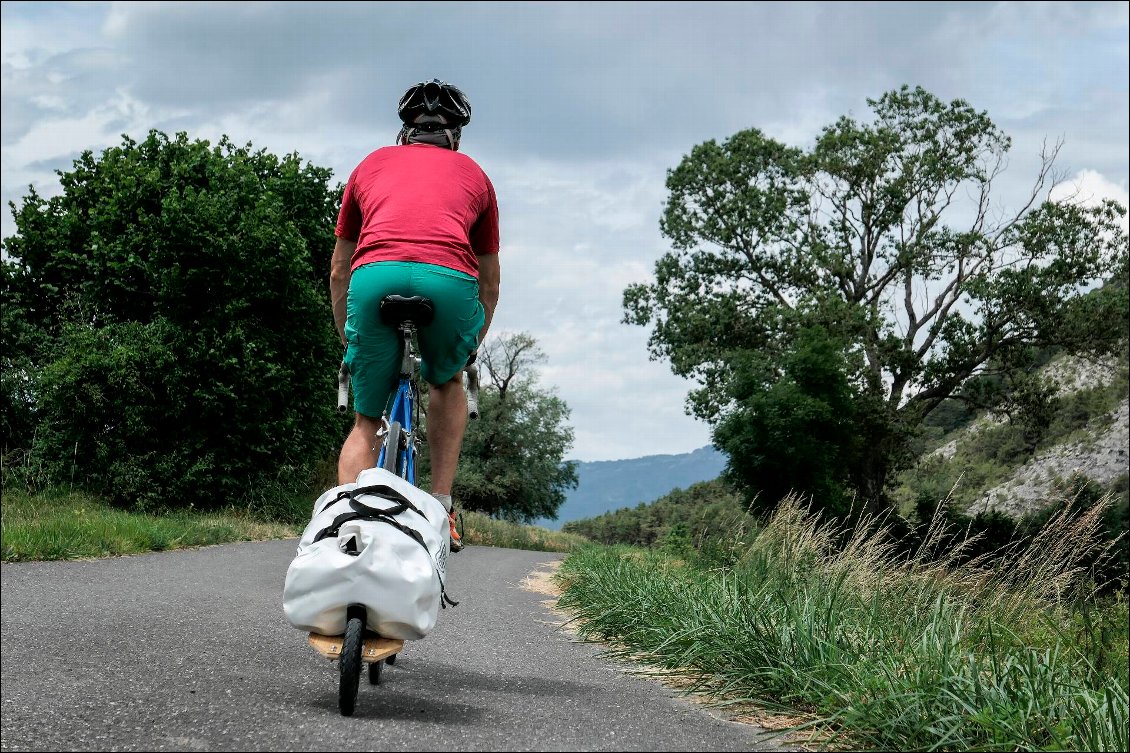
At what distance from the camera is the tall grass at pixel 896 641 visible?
263 cm

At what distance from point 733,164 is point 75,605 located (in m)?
33.2

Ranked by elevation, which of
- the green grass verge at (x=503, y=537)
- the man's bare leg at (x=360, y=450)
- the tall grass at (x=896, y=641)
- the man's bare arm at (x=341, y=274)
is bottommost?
the green grass verge at (x=503, y=537)

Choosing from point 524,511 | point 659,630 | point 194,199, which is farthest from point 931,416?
point 659,630

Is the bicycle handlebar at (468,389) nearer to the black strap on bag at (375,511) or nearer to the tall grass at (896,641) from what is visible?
the black strap on bag at (375,511)

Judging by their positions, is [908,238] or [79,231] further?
[908,238]

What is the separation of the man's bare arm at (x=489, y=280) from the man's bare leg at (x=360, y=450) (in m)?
0.63

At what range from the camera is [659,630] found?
174 inches

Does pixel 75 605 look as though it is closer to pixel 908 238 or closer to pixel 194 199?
pixel 194 199

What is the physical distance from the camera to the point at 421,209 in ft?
10.8

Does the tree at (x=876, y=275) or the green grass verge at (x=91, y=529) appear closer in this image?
the green grass verge at (x=91, y=529)

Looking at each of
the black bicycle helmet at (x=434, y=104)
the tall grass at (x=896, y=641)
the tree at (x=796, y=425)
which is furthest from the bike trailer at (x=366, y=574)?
the tree at (x=796, y=425)

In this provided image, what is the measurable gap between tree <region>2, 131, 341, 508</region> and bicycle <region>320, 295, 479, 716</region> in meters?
12.0

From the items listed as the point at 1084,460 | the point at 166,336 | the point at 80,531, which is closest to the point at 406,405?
the point at 80,531

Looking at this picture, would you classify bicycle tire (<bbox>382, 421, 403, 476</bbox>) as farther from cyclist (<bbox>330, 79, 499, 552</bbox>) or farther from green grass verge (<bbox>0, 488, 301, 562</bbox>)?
green grass verge (<bbox>0, 488, 301, 562</bbox>)
